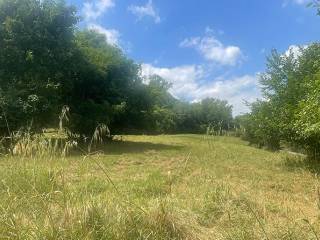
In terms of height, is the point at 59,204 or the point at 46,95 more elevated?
the point at 46,95

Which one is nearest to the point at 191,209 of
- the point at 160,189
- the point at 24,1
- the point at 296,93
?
the point at 160,189

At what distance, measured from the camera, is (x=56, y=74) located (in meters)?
20.4

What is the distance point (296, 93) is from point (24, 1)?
1263 centimetres

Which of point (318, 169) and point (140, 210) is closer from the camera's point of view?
point (140, 210)

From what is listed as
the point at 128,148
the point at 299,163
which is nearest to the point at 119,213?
the point at 299,163

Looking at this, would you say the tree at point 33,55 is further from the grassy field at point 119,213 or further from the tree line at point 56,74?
the grassy field at point 119,213

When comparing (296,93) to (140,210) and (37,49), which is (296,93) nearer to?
(37,49)

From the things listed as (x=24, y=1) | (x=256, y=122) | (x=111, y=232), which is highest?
(x=24, y=1)

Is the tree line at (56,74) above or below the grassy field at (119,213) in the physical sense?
above

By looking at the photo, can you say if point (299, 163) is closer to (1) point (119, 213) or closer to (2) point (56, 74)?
(2) point (56, 74)

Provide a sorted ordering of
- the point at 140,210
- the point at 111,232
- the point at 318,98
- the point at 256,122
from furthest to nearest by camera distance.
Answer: the point at 256,122 → the point at 318,98 → the point at 140,210 → the point at 111,232

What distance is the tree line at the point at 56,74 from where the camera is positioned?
19141 millimetres

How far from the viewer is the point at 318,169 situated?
47.9ft

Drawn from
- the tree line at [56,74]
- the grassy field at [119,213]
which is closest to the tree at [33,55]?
the tree line at [56,74]
